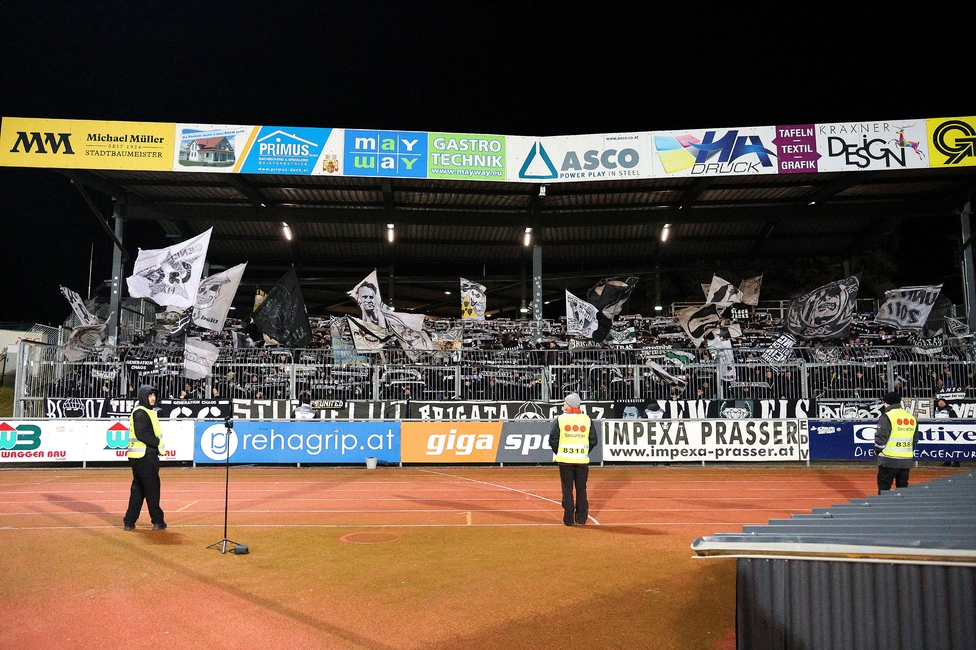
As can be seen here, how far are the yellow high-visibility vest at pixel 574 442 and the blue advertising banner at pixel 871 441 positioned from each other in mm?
12648

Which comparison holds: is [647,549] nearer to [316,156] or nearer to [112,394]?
[316,156]

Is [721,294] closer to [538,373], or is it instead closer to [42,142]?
[538,373]

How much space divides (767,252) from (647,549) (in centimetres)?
2495

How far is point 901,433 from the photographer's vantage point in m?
10.7

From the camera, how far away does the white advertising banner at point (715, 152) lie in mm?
21234

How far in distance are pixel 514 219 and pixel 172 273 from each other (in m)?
11.5

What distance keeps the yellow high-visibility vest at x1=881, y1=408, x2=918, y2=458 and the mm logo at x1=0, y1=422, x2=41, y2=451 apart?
66.6 ft

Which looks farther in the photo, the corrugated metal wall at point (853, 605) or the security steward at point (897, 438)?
the security steward at point (897, 438)

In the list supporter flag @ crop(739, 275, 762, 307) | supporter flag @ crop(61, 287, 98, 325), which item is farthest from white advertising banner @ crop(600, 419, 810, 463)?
supporter flag @ crop(61, 287, 98, 325)

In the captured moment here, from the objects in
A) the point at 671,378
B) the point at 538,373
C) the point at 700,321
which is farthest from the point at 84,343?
the point at 700,321

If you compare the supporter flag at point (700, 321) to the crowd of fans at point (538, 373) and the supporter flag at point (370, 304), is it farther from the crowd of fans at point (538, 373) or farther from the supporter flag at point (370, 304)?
the supporter flag at point (370, 304)

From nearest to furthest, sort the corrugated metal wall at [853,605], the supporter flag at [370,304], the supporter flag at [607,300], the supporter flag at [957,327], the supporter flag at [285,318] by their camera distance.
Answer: the corrugated metal wall at [853,605] < the supporter flag at [285,318] < the supporter flag at [370,304] < the supporter flag at [957,327] < the supporter flag at [607,300]

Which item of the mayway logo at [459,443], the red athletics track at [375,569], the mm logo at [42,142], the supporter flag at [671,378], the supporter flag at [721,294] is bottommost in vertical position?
the red athletics track at [375,569]

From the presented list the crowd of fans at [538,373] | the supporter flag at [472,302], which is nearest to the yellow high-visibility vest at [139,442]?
the crowd of fans at [538,373]
